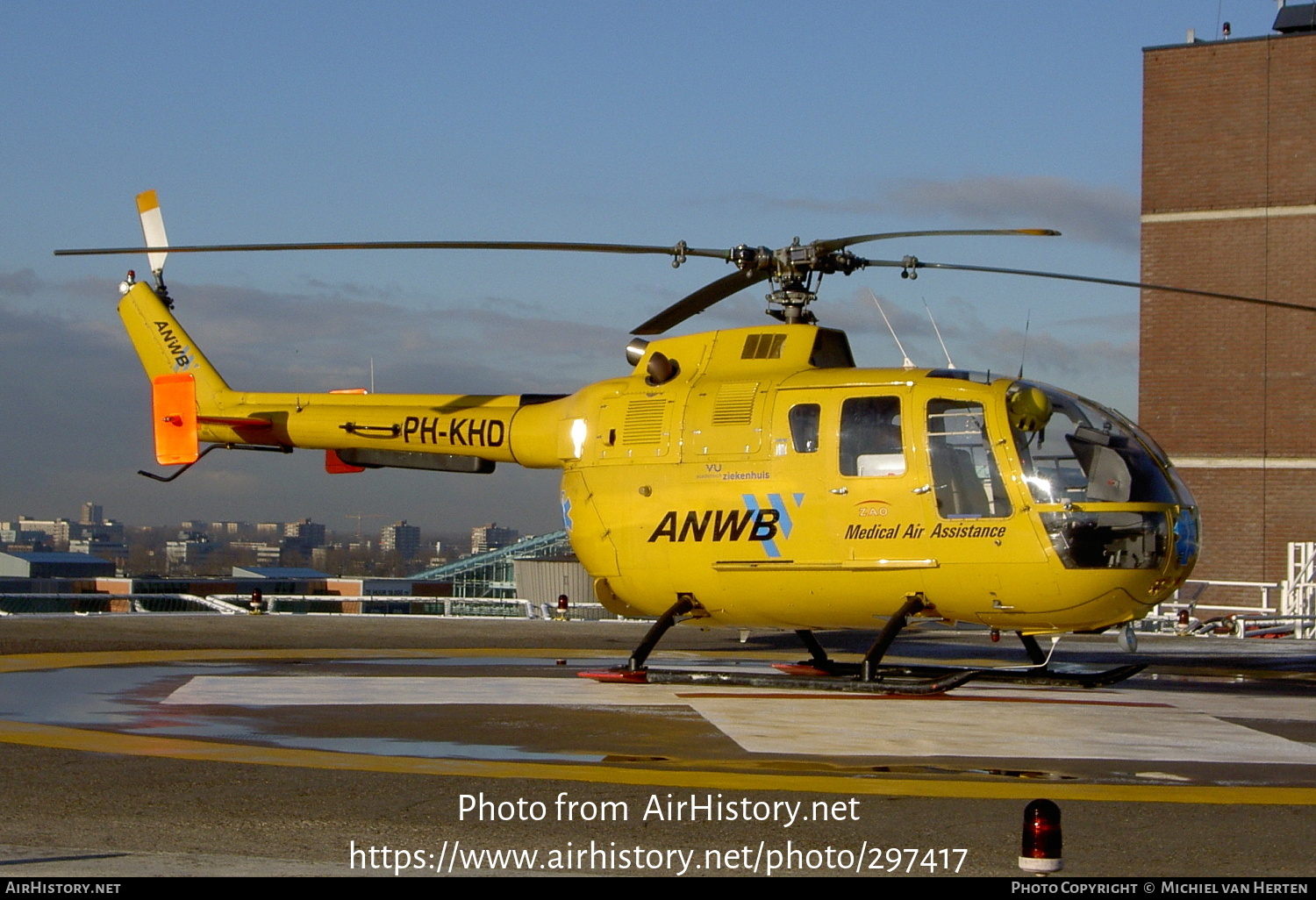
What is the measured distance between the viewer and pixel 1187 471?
3872cm

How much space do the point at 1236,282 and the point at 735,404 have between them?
A: 28.4 metres

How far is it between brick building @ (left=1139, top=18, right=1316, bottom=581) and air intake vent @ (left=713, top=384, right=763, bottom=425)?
88.5 feet

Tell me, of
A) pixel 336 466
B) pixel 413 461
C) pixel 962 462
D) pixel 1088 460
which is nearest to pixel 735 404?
pixel 962 462

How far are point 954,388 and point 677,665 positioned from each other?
5.62 metres

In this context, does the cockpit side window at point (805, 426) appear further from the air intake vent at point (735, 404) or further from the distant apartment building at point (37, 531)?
the distant apartment building at point (37, 531)

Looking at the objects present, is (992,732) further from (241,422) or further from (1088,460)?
(241,422)

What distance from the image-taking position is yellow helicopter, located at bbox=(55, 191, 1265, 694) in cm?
1284

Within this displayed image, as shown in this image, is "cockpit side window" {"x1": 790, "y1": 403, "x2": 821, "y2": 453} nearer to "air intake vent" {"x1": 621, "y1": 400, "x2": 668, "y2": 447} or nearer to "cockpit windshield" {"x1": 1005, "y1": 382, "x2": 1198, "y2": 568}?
"air intake vent" {"x1": 621, "y1": 400, "x2": 668, "y2": 447}

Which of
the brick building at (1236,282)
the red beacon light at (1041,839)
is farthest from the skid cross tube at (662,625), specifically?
the brick building at (1236,282)

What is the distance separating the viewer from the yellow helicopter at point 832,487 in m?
12.8

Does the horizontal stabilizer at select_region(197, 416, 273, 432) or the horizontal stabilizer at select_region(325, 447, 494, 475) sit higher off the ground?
the horizontal stabilizer at select_region(197, 416, 273, 432)

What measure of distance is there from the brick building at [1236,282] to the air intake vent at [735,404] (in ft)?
88.5

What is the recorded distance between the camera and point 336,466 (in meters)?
18.5

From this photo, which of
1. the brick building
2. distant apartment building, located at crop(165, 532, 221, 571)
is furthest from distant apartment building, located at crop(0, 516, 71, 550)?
the brick building
